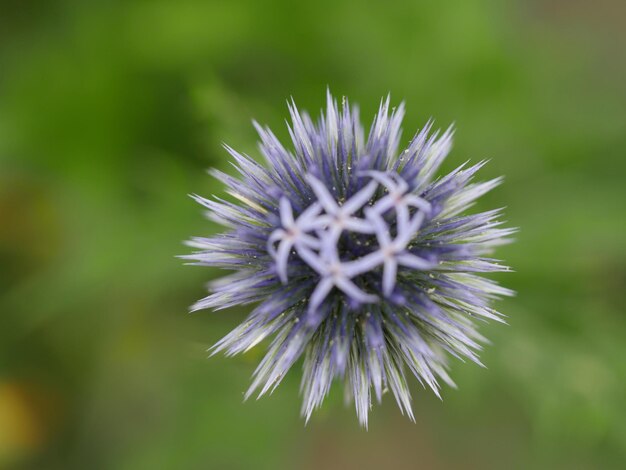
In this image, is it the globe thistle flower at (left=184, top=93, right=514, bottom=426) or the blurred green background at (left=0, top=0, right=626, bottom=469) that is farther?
the blurred green background at (left=0, top=0, right=626, bottom=469)

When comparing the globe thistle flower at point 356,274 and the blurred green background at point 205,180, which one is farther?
the blurred green background at point 205,180

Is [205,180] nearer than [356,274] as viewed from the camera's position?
No

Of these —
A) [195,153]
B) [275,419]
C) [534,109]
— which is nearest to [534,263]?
[534,109]

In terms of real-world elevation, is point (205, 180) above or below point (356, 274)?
above
